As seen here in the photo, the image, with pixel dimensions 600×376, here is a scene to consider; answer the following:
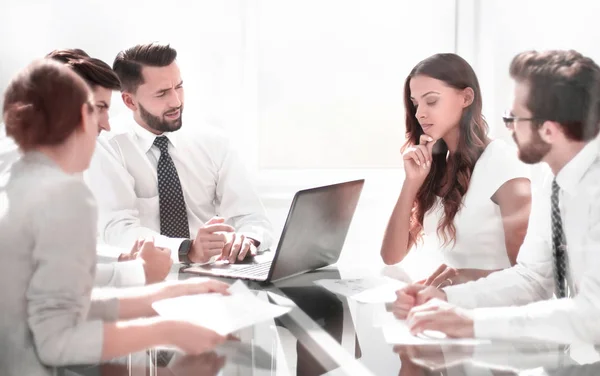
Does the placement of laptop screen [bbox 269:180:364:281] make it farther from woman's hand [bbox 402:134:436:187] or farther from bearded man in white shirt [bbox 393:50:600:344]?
bearded man in white shirt [bbox 393:50:600:344]

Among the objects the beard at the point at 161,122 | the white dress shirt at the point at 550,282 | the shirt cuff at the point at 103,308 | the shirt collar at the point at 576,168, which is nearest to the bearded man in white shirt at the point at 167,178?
the beard at the point at 161,122

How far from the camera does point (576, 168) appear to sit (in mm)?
1231

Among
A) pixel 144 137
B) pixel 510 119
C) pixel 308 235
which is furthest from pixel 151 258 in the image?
pixel 510 119

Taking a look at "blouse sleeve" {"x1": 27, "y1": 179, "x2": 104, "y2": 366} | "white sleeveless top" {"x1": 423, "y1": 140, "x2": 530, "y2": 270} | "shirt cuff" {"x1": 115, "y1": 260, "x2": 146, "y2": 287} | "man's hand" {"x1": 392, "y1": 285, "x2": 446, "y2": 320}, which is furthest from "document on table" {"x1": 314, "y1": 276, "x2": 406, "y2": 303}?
"blouse sleeve" {"x1": 27, "y1": 179, "x2": 104, "y2": 366}

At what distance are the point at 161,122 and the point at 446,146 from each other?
552mm

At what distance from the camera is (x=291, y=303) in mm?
1315

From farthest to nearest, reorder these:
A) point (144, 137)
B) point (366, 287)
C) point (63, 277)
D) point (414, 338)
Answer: point (366, 287) → point (144, 137) → point (414, 338) → point (63, 277)

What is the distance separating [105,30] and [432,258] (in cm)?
76

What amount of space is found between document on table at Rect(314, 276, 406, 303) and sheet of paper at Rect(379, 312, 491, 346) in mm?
113

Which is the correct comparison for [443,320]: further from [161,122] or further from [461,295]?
[161,122]

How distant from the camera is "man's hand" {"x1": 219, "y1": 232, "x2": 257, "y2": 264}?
1.47 m

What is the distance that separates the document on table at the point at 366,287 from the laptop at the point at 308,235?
0.07 metres

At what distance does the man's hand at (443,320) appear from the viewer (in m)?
1.22

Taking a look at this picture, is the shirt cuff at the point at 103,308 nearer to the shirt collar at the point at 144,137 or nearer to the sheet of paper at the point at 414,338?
the shirt collar at the point at 144,137
